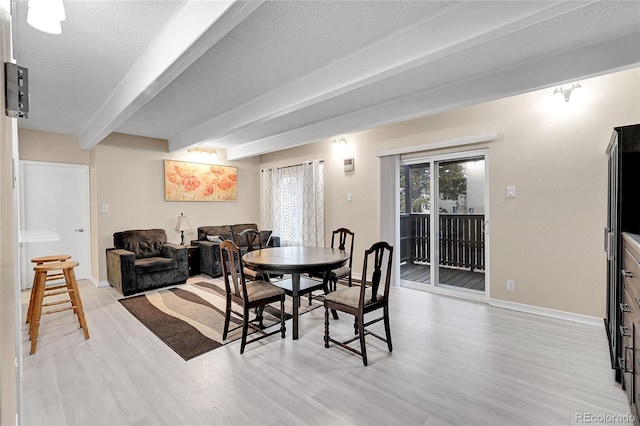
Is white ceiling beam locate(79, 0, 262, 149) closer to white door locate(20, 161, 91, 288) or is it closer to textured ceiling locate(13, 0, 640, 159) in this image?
textured ceiling locate(13, 0, 640, 159)

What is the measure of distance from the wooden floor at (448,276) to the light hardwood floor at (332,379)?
966 millimetres

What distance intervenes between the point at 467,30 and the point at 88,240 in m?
6.12

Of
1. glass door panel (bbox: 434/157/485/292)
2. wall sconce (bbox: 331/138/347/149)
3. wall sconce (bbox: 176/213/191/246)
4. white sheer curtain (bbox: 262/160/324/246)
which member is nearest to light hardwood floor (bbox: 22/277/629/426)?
glass door panel (bbox: 434/157/485/292)

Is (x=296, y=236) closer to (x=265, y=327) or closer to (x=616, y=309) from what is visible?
(x=265, y=327)

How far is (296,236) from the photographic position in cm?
607

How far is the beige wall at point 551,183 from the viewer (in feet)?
9.77

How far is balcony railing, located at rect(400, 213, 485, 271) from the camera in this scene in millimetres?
4012

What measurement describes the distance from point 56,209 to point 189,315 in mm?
3374

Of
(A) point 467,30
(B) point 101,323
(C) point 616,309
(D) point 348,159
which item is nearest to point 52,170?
(B) point 101,323

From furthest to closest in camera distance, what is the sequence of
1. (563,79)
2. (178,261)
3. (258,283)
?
(178,261)
(258,283)
(563,79)

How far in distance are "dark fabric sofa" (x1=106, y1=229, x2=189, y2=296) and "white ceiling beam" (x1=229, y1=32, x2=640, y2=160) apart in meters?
3.17

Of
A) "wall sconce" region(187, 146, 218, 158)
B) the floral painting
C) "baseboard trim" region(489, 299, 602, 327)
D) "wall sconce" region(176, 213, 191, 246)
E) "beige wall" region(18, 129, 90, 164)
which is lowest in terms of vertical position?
"baseboard trim" region(489, 299, 602, 327)

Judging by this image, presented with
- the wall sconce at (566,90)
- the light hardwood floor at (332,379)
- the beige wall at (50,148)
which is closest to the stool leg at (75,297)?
the light hardwood floor at (332,379)

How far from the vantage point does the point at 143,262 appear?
4.50m
